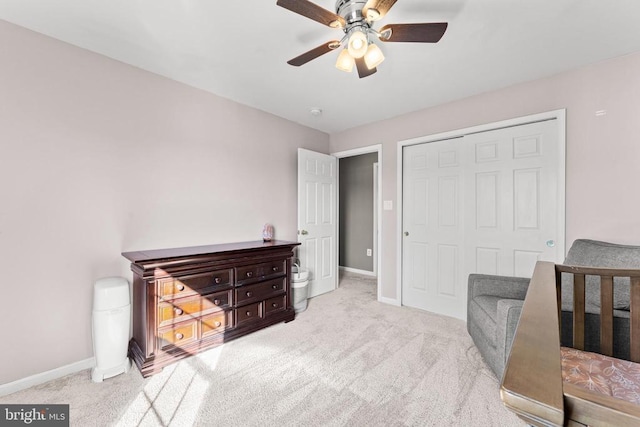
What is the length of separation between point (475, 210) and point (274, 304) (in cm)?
240

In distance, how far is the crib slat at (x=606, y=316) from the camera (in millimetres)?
1231

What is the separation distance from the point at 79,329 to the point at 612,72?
469cm

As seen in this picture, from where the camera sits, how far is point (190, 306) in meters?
2.17

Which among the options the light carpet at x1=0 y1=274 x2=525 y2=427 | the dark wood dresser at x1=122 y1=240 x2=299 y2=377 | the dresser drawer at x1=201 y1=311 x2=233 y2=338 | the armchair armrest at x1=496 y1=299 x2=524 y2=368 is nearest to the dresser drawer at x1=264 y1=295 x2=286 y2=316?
the dark wood dresser at x1=122 y1=240 x2=299 y2=377

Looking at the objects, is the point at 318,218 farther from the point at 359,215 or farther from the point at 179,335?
the point at 179,335

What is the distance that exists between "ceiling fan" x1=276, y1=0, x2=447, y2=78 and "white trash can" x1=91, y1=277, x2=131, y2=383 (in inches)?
86.1

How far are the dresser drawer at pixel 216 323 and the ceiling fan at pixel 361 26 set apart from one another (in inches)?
87.1

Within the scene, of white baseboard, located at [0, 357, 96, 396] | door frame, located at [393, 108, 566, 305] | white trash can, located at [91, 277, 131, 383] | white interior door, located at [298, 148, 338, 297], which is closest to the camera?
white baseboard, located at [0, 357, 96, 396]

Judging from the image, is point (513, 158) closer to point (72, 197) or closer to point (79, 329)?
point (72, 197)

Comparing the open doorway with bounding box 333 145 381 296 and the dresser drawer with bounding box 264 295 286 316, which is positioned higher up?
the open doorway with bounding box 333 145 381 296

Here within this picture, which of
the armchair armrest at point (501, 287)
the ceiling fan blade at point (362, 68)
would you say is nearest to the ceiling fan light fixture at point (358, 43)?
the ceiling fan blade at point (362, 68)

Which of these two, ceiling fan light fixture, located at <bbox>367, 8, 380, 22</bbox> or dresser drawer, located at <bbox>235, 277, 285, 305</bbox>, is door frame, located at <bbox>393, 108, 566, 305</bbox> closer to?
dresser drawer, located at <bbox>235, 277, 285, 305</bbox>

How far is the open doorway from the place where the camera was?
496cm

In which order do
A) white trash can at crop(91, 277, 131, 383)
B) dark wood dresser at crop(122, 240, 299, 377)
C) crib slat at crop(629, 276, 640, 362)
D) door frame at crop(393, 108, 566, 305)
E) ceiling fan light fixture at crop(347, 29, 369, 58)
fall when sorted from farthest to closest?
1. door frame at crop(393, 108, 566, 305)
2. dark wood dresser at crop(122, 240, 299, 377)
3. white trash can at crop(91, 277, 131, 383)
4. ceiling fan light fixture at crop(347, 29, 369, 58)
5. crib slat at crop(629, 276, 640, 362)
